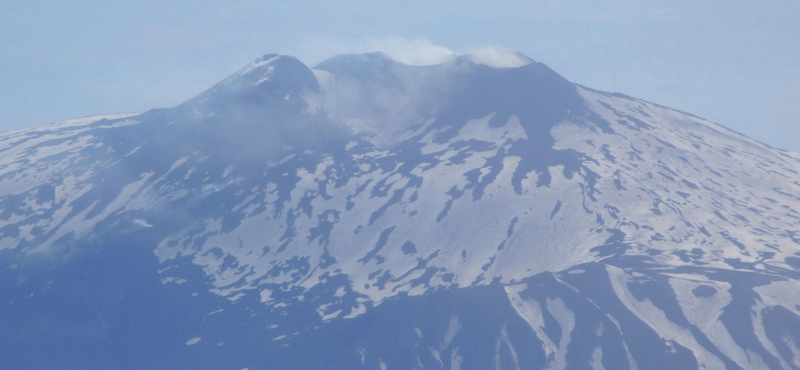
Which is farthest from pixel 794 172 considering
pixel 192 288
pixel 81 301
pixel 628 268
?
pixel 81 301

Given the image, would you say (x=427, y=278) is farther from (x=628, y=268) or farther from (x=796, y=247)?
(x=796, y=247)

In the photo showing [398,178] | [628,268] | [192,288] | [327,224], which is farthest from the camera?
[398,178]

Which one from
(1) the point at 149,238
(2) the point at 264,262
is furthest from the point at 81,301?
(2) the point at 264,262

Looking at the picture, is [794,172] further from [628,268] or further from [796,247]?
[628,268]

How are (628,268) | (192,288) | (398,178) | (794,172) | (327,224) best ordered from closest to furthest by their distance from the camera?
(628,268) → (192,288) → (327,224) → (398,178) → (794,172)

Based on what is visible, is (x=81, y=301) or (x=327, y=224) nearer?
(x=81, y=301)

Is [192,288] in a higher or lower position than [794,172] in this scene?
higher
